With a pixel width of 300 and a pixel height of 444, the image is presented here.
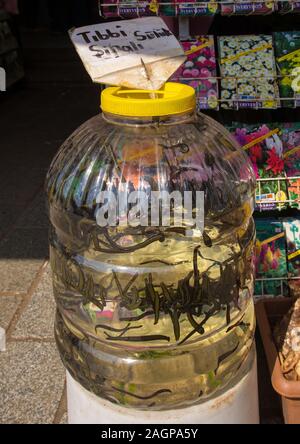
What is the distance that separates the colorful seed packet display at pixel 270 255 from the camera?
272 cm

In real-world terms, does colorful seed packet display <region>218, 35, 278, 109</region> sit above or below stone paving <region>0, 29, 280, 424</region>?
above

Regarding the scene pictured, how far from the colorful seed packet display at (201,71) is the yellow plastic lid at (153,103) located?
0.82 meters

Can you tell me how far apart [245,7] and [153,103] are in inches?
43.6

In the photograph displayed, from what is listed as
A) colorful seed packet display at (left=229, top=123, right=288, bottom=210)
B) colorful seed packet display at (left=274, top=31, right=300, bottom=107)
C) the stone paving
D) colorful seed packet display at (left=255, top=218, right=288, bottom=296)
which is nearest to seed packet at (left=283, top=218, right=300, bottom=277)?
colorful seed packet display at (left=255, top=218, right=288, bottom=296)

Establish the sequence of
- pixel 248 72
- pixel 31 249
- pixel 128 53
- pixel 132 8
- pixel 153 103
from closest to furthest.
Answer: pixel 153 103
pixel 128 53
pixel 132 8
pixel 248 72
pixel 31 249

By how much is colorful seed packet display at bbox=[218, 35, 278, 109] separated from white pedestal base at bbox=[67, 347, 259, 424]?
3.94 feet

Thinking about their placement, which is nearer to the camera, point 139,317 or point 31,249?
point 139,317

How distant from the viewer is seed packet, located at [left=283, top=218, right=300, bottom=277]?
2729mm

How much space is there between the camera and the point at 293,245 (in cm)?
273

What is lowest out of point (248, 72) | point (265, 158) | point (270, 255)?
point (270, 255)

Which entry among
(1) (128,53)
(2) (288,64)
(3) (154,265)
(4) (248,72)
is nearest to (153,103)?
(1) (128,53)

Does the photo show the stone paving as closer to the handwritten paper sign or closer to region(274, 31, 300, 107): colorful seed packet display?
region(274, 31, 300, 107): colorful seed packet display

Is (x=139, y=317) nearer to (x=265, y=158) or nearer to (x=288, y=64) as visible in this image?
(x=265, y=158)

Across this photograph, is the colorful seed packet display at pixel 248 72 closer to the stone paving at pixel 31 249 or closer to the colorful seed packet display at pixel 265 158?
the colorful seed packet display at pixel 265 158
